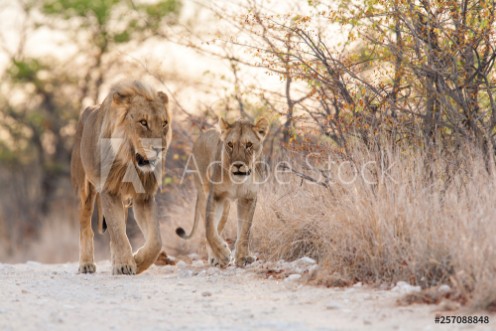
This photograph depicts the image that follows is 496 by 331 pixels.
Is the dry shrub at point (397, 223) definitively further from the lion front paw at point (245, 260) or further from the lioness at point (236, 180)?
the lioness at point (236, 180)

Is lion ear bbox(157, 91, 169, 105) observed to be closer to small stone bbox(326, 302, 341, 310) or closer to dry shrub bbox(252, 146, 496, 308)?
dry shrub bbox(252, 146, 496, 308)

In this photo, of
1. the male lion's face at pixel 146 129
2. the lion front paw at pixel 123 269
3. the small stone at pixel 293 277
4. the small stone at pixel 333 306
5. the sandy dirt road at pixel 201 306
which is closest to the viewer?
the sandy dirt road at pixel 201 306

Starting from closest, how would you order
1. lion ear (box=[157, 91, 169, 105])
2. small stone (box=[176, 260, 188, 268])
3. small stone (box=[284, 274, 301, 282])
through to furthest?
small stone (box=[284, 274, 301, 282]), lion ear (box=[157, 91, 169, 105]), small stone (box=[176, 260, 188, 268])

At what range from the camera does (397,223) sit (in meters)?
5.52

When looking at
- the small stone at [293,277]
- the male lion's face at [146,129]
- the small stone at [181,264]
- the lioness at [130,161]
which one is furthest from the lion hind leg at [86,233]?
the small stone at [293,277]

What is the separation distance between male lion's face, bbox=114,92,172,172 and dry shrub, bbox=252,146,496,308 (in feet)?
3.90

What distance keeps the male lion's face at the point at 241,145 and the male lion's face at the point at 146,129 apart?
557mm

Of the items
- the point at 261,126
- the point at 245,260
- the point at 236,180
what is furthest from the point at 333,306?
the point at 261,126

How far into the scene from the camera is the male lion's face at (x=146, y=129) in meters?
6.29

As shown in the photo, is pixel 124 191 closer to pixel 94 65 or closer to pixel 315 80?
pixel 315 80

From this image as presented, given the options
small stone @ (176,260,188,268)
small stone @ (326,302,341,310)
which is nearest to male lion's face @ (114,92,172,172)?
small stone @ (176,260,188,268)

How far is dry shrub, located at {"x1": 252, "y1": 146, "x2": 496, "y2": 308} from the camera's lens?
4859mm

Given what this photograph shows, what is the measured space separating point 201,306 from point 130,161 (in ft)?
6.27

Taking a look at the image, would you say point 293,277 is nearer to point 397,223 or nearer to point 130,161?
point 397,223
